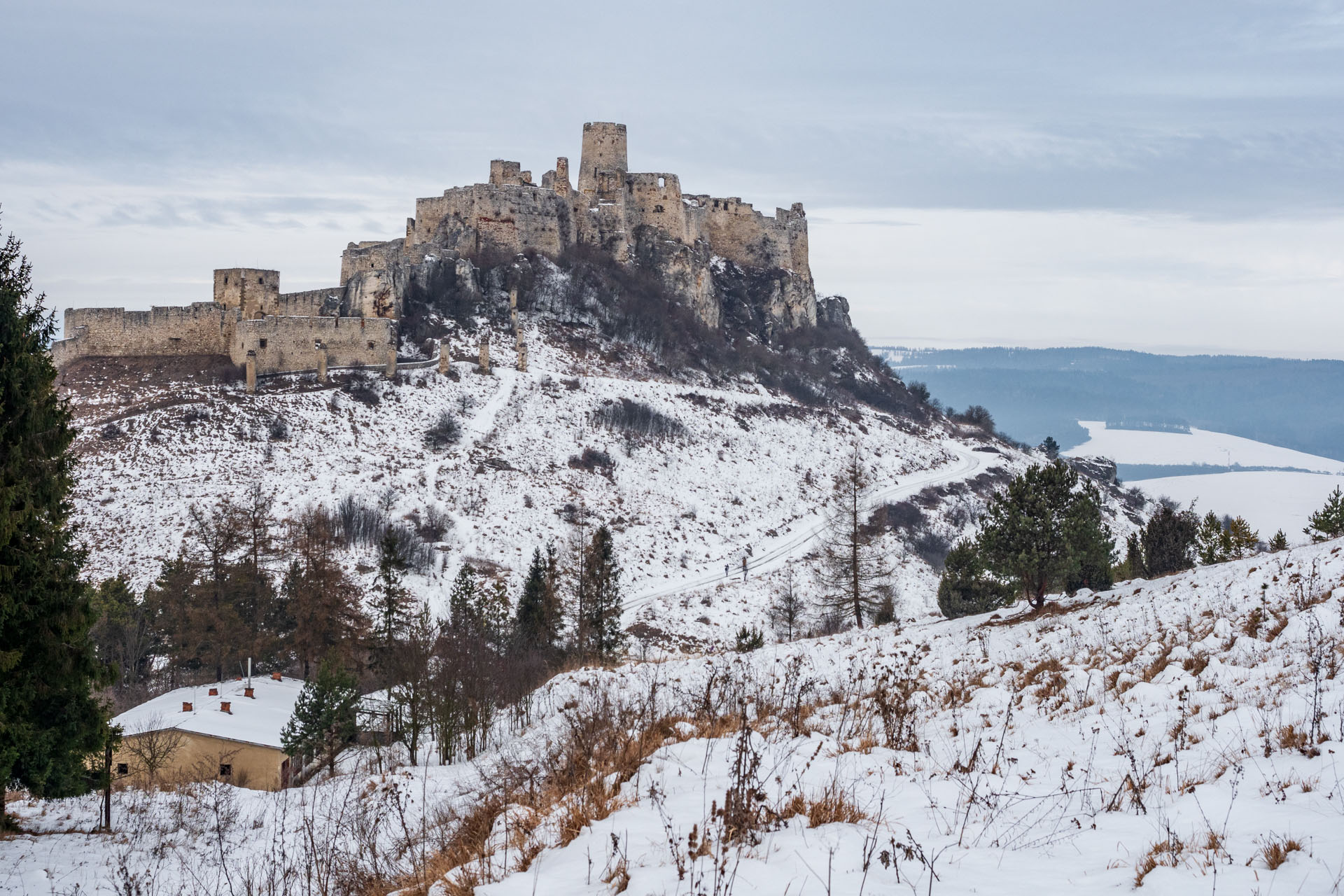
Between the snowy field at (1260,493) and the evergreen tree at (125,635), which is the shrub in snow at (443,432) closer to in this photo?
the evergreen tree at (125,635)

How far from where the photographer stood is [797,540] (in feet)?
182

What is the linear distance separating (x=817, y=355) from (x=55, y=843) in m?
77.4

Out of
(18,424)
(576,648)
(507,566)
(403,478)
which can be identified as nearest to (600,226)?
(403,478)

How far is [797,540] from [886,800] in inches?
1928

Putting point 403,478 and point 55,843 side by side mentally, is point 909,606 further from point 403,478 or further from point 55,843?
point 55,843

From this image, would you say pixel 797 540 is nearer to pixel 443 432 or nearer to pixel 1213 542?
pixel 443 432

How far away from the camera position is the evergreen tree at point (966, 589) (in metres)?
28.1

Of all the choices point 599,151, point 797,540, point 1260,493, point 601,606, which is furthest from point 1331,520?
point 1260,493

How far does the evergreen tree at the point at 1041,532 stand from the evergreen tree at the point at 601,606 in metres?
13.3

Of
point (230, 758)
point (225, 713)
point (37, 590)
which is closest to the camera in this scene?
point (37, 590)

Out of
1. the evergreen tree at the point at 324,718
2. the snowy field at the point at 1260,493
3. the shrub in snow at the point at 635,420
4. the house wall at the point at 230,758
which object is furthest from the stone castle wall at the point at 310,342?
the snowy field at the point at 1260,493

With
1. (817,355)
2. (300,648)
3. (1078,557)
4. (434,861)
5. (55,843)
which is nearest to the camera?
(434,861)

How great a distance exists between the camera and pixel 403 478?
160 ft

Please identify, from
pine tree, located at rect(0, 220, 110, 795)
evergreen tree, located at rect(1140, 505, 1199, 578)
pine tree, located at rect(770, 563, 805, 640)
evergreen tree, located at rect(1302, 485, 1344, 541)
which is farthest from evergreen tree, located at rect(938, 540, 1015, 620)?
pine tree, located at rect(0, 220, 110, 795)
